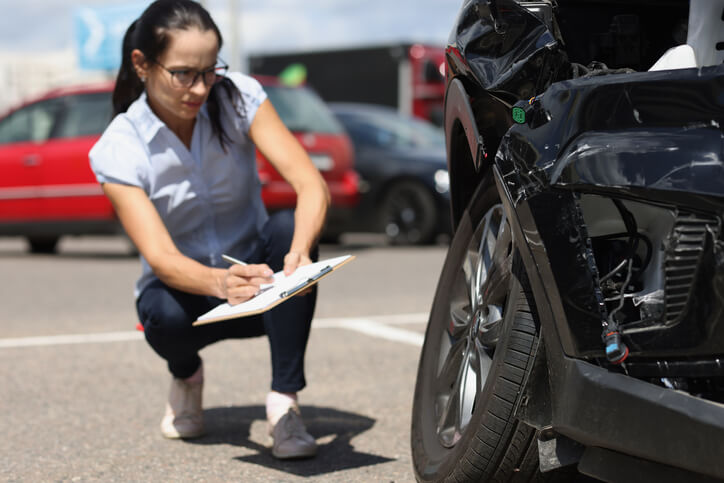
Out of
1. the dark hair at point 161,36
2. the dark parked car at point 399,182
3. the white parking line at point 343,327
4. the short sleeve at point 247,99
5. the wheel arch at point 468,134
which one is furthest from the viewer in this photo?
the dark parked car at point 399,182

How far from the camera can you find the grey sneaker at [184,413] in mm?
3711

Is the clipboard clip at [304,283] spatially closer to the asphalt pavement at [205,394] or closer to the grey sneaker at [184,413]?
the asphalt pavement at [205,394]

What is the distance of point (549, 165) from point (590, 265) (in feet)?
0.68

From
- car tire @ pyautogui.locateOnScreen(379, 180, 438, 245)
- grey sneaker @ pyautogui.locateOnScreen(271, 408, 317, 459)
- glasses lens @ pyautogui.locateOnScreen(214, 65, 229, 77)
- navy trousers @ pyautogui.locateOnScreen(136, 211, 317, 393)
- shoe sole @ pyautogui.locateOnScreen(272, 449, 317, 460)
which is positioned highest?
glasses lens @ pyautogui.locateOnScreen(214, 65, 229, 77)

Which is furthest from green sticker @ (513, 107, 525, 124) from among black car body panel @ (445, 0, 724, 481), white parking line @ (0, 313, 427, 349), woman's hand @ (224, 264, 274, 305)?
white parking line @ (0, 313, 427, 349)

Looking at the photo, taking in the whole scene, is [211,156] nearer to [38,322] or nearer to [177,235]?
[177,235]

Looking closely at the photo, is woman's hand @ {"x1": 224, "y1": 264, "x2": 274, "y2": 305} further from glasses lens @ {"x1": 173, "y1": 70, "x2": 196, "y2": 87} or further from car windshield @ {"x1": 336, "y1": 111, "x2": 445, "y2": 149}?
car windshield @ {"x1": 336, "y1": 111, "x2": 445, "y2": 149}

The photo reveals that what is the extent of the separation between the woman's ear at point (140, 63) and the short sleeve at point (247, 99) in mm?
297

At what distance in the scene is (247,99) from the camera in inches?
146

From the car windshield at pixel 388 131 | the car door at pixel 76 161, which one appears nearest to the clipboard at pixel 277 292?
the car door at pixel 76 161

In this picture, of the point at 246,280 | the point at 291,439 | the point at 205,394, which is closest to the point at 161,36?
the point at 246,280

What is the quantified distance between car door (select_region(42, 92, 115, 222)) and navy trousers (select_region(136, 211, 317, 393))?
7.48 meters

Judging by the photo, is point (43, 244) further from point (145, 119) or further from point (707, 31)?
point (707, 31)

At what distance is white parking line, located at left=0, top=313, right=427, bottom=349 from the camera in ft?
19.0
